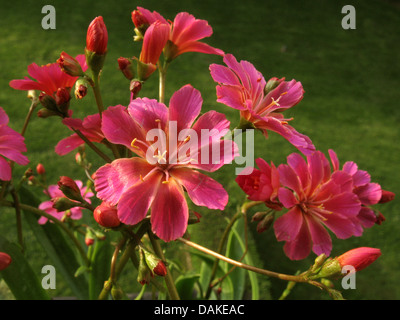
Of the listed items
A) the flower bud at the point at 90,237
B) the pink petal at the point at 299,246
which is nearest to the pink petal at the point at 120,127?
the pink petal at the point at 299,246

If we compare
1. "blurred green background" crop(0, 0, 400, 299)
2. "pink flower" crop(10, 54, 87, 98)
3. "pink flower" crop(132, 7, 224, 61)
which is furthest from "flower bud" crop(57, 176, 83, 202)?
"blurred green background" crop(0, 0, 400, 299)

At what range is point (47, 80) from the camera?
1.68 feet

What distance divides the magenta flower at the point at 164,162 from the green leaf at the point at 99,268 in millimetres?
328

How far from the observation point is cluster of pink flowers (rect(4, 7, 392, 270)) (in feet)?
1.39

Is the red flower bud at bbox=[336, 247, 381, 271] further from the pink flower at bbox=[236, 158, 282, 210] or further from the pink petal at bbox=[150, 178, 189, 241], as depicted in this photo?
the pink petal at bbox=[150, 178, 189, 241]

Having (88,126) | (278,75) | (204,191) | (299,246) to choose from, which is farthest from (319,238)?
(278,75)

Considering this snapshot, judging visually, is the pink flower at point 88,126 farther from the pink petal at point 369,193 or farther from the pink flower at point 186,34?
the pink petal at point 369,193

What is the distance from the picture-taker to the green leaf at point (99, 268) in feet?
2.36

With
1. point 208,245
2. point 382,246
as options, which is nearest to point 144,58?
point 208,245

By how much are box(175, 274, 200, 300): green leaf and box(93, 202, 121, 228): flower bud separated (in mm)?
390

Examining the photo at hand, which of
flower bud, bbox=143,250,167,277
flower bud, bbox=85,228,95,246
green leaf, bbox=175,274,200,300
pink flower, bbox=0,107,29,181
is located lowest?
green leaf, bbox=175,274,200,300

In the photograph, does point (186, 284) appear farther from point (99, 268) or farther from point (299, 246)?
point (299, 246)

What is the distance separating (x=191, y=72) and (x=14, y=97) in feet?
2.90

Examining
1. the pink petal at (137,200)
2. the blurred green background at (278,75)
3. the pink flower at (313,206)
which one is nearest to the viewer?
the pink petal at (137,200)
